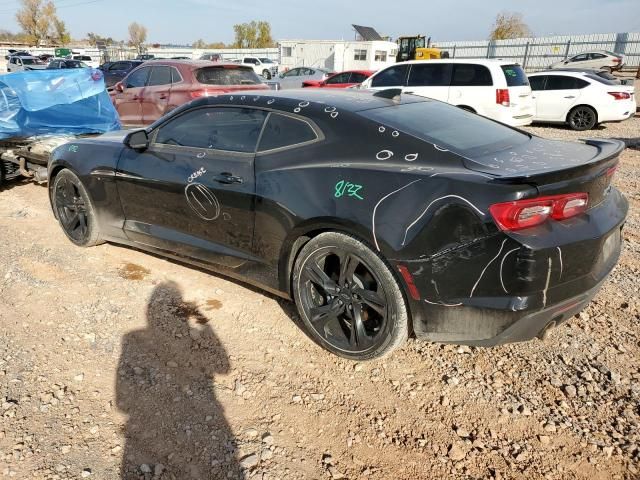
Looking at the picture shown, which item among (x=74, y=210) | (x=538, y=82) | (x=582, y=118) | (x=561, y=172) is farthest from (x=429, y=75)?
(x=561, y=172)

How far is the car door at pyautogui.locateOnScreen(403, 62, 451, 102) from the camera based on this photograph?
1012cm

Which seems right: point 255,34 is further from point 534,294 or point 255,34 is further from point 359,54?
point 534,294

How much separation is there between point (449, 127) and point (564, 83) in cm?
1049

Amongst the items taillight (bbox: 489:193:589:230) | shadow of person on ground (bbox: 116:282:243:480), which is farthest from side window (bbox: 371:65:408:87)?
taillight (bbox: 489:193:589:230)

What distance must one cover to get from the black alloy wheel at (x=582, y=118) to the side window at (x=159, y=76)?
30.5 ft

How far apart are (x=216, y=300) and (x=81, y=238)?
171 cm

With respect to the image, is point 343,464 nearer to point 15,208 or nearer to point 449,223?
point 449,223

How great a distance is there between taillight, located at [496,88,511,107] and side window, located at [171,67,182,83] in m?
6.05

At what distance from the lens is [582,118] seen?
37.9 ft

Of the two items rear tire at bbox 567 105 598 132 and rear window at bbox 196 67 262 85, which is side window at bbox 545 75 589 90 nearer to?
rear tire at bbox 567 105 598 132

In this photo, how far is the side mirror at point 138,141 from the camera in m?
3.74

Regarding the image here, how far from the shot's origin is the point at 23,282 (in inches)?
151

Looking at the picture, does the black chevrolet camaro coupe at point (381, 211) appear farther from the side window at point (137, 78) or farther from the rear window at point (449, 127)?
the side window at point (137, 78)

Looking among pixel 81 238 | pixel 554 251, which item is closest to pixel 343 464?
pixel 554 251
